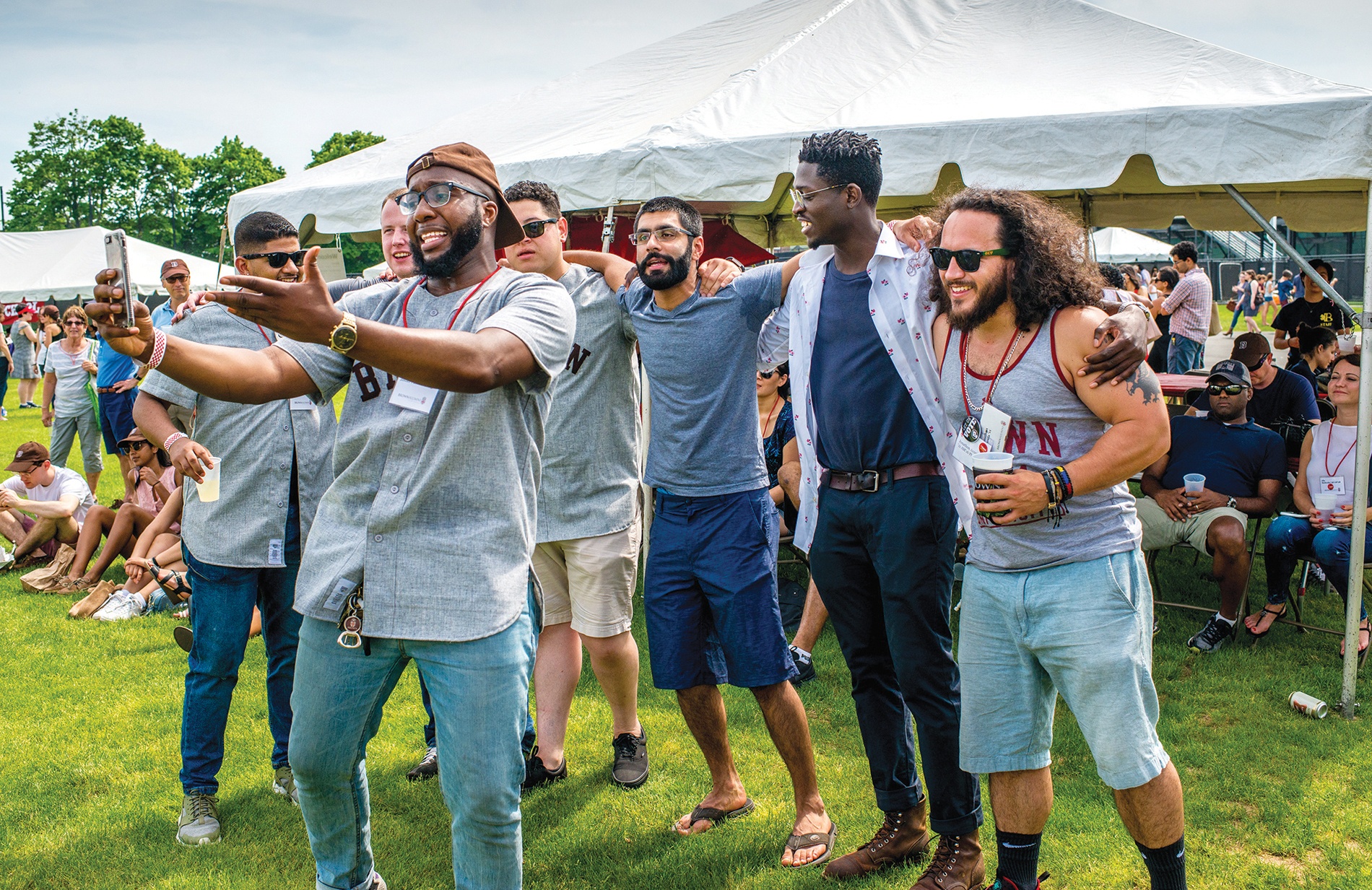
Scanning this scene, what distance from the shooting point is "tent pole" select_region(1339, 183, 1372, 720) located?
4320 mm

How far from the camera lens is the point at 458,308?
7.48ft

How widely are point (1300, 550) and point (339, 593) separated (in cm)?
521

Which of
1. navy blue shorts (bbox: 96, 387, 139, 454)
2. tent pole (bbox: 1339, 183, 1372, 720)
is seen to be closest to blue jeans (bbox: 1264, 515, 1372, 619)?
tent pole (bbox: 1339, 183, 1372, 720)

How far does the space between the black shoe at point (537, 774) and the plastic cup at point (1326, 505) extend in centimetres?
427

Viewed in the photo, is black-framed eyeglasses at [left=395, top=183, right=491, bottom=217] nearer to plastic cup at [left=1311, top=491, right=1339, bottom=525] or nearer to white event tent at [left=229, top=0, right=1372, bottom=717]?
white event tent at [left=229, top=0, right=1372, bottom=717]

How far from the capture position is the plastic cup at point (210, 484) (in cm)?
309

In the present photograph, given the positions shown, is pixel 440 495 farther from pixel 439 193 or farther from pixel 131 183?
pixel 131 183

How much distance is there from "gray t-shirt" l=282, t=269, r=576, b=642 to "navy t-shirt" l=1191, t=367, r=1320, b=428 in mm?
6180

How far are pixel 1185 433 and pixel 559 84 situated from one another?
20.0 ft

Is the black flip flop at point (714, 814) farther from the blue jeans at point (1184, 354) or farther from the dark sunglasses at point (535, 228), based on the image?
the blue jeans at point (1184, 354)

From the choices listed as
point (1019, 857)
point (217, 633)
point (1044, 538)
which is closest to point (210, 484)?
point (217, 633)

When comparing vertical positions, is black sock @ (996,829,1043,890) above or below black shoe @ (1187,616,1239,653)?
above

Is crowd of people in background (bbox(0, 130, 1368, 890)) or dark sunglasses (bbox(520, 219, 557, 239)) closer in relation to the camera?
crowd of people in background (bbox(0, 130, 1368, 890))

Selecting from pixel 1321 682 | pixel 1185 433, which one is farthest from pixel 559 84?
pixel 1321 682
